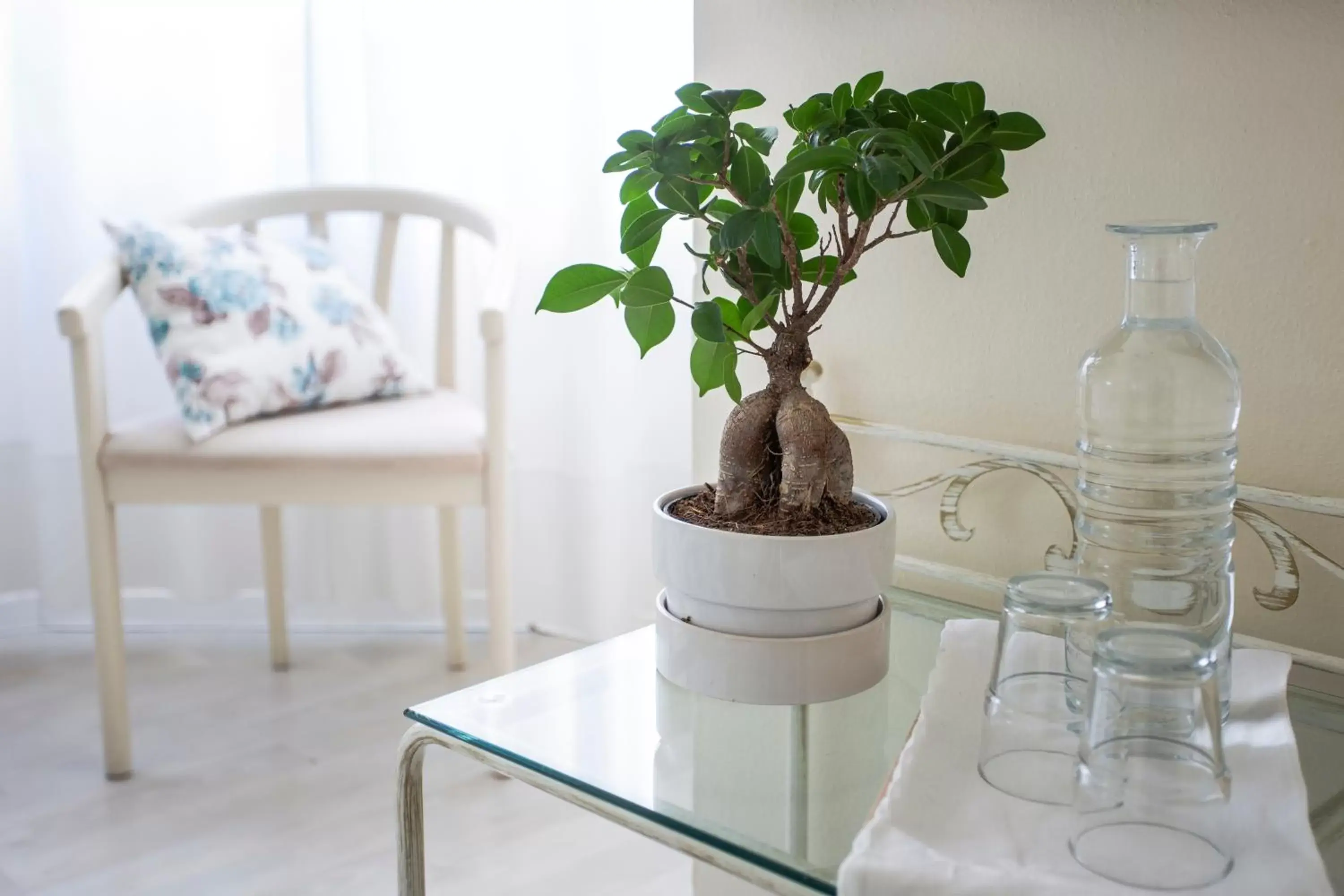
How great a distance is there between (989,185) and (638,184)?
0.76 feet

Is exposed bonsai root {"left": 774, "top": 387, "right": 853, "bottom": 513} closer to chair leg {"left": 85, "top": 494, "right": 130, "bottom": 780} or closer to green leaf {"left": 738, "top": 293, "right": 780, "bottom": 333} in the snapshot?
green leaf {"left": 738, "top": 293, "right": 780, "bottom": 333}

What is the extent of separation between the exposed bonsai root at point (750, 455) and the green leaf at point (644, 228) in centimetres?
12

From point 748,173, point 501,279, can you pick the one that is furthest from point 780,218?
point 501,279

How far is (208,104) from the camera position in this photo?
2.15 metres

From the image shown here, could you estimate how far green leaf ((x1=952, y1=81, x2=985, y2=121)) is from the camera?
854 mm

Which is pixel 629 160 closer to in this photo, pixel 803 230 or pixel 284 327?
pixel 803 230

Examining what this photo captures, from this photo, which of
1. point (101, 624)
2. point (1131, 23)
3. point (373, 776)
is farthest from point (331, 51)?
point (1131, 23)

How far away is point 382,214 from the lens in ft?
6.64

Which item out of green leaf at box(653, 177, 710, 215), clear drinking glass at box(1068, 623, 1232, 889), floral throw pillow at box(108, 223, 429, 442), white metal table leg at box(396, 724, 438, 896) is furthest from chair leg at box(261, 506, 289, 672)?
clear drinking glass at box(1068, 623, 1232, 889)

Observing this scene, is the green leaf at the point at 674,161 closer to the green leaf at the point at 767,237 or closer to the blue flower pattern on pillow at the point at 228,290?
the green leaf at the point at 767,237

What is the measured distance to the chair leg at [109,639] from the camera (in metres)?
1.69

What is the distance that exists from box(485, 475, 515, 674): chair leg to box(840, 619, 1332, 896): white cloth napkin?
39.2 inches

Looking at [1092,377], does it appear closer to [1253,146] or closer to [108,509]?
[1253,146]

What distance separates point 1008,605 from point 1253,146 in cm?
38
